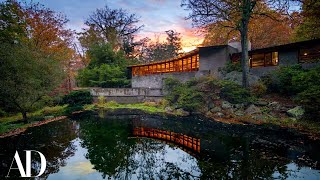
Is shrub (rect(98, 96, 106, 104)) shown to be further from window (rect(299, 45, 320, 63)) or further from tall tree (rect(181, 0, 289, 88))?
window (rect(299, 45, 320, 63))

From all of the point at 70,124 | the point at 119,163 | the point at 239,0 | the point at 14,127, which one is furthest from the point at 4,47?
the point at 239,0

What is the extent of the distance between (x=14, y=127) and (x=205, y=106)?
1447 cm

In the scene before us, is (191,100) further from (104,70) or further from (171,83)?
(104,70)

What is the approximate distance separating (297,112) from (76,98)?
71.0 feet

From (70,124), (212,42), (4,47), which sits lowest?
(70,124)

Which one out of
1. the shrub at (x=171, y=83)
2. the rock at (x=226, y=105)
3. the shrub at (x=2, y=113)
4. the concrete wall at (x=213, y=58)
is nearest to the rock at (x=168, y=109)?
the shrub at (x=171, y=83)

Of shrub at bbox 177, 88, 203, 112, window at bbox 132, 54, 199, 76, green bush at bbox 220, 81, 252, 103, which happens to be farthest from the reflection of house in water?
window at bbox 132, 54, 199, 76

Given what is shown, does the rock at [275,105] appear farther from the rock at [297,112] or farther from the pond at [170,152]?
the pond at [170,152]

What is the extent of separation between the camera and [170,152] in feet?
30.2

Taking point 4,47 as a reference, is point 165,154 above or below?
below

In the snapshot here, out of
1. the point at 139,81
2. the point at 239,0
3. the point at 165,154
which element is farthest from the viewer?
the point at 139,81

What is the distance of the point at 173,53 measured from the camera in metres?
51.7

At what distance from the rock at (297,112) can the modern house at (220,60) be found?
571 centimetres

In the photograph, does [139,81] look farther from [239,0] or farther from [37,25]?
[239,0]
